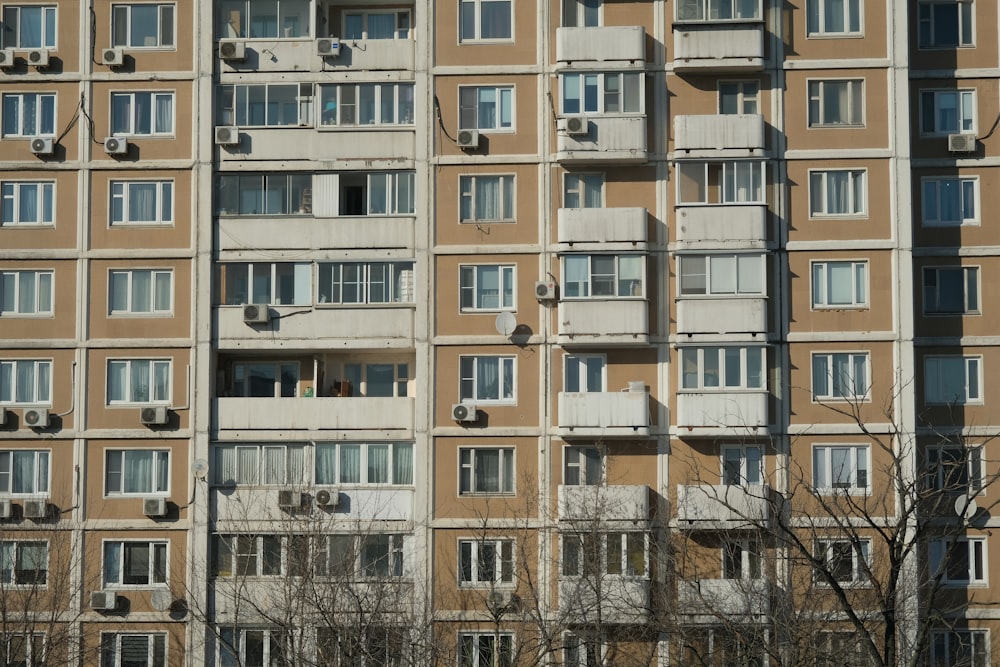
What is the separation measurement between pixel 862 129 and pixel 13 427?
71.0 ft

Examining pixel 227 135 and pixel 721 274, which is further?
pixel 227 135

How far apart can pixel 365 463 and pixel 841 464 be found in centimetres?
1132

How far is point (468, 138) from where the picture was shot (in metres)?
39.9

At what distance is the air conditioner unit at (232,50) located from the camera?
40844 mm

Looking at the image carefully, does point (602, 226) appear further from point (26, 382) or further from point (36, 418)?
point (26, 382)

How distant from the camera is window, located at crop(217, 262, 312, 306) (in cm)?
4041

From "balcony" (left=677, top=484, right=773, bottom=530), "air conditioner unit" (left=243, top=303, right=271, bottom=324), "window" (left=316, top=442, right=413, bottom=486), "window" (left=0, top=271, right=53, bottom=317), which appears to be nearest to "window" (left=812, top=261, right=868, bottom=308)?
"balcony" (left=677, top=484, right=773, bottom=530)

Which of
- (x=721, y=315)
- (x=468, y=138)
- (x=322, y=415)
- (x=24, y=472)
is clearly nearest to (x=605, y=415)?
(x=721, y=315)

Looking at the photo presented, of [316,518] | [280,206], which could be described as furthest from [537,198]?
[316,518]

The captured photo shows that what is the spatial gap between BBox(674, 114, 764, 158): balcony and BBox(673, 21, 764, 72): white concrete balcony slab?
123 cm

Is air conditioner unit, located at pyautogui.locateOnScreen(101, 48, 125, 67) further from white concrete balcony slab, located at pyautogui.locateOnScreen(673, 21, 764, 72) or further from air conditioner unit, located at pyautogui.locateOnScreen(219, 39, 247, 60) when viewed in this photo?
white concrete balcony slab, located at pyautogui.locateOnScreen(673, 21, 764, 72)

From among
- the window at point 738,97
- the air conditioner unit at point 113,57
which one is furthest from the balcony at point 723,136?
the air conditioner unit at point 113,57

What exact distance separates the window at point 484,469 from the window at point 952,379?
1024cm

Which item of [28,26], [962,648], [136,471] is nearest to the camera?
[962,648]
